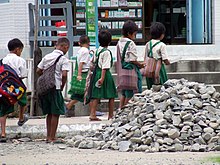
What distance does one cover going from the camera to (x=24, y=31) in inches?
731

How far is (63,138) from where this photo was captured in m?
11.8

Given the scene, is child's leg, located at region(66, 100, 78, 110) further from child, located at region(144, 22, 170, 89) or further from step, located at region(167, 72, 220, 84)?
step, located at region(167, 72, 220, 84)

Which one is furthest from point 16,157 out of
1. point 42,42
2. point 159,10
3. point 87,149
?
point 159,10

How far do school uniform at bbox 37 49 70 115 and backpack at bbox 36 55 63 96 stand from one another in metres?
0.06

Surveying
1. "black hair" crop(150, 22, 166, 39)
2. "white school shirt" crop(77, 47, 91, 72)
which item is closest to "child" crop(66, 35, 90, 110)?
"white school shirt" crop(77, 47, 91, 72)

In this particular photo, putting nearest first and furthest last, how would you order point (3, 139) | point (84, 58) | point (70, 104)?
point (3, 139) < point (84, 58) < point (70, 104)

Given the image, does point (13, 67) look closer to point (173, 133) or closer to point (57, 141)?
point (57, 141)

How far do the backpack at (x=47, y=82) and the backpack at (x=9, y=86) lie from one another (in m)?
0.59

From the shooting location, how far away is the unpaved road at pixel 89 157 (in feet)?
29.0

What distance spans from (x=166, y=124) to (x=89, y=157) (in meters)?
1.51

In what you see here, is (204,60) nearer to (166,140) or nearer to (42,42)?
(42,42)

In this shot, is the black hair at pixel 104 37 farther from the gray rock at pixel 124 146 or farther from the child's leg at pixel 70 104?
the gray rock at pixel 124 146

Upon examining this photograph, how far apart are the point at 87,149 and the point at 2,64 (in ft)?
7.35

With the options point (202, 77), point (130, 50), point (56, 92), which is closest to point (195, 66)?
point (202, 77)
